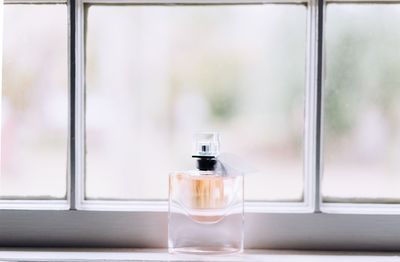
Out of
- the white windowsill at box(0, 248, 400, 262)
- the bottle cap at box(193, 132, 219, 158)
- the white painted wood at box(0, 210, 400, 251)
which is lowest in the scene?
the white windowsill at box(0, 248, 400, 262)

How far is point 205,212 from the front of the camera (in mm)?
865

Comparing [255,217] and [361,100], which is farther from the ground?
[361,100]

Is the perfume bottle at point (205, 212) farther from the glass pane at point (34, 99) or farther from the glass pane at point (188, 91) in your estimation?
the glass pane at point (34, 99)

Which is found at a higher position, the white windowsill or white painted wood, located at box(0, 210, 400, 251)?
white painted wood, located at box(0, 210, 400, 251)

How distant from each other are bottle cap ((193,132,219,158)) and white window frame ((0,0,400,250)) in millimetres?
106

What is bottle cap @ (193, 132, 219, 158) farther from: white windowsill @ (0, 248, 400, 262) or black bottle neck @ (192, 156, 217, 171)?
white windowsill @ (0, 248, 400, 262)

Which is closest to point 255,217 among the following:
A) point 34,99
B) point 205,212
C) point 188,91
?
point 205,212

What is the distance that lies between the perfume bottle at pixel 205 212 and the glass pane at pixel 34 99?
19cm

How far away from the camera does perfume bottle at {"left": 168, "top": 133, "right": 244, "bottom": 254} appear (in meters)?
0.86

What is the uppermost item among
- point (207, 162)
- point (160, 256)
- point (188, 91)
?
point (188, 91)

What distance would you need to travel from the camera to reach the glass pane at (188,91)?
35.5 inches

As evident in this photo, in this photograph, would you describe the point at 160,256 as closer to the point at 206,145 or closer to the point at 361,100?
the point at 206,145

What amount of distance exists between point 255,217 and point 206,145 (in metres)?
0.14

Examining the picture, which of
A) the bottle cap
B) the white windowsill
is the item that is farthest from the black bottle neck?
the white windowsill
